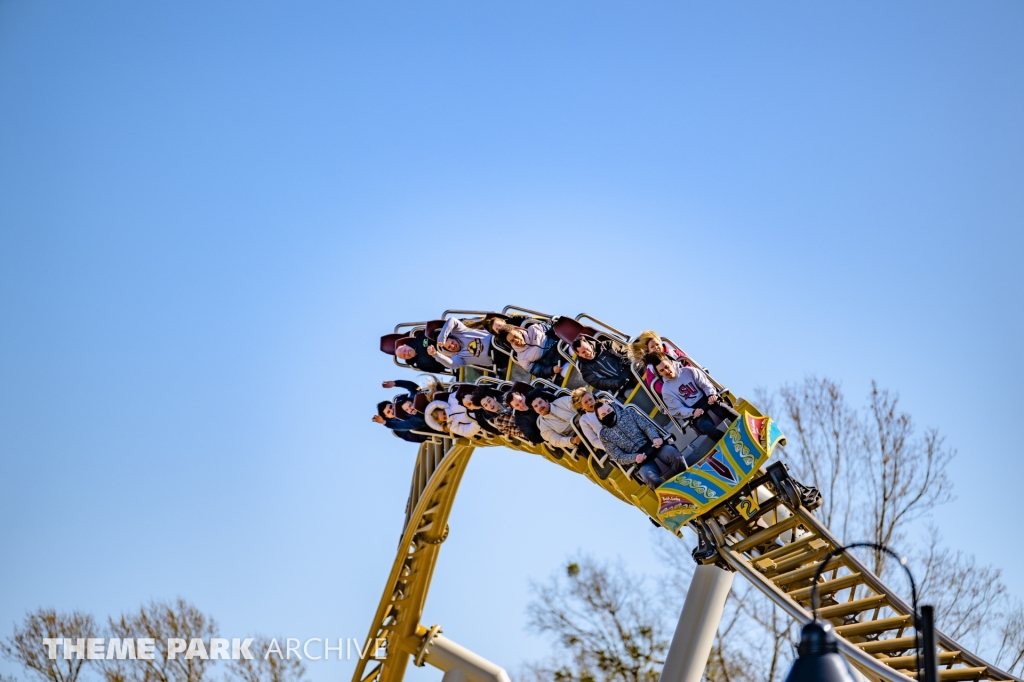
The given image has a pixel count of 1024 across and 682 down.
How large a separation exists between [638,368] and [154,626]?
14197mm

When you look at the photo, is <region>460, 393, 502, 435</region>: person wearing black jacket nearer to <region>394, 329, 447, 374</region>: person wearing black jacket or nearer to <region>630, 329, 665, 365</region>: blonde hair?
<region>394, 329, 447, 374</region>: person wearing black jacket

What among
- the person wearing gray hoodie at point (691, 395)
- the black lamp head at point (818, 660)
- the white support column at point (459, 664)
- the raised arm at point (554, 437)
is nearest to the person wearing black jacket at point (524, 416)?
the raised arm at point (554, 437)

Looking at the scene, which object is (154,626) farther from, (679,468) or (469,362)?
(679,468)

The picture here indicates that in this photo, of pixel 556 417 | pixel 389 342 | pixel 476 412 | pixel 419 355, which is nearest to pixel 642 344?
pixel 556 417

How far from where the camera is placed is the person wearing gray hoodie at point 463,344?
973 cm

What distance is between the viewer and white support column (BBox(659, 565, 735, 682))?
26.1ft

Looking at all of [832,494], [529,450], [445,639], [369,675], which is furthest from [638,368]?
[832,494]

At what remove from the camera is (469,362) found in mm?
9812

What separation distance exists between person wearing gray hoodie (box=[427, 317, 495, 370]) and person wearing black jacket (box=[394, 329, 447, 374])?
31 cm

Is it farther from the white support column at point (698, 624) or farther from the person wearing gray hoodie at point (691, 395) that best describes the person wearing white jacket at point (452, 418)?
the white support column at point (698, 624)

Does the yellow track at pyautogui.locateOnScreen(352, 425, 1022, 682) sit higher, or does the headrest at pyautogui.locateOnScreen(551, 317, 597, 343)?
the headrest at pyautogui.locateOnScreen(551, 317, 597, 343)

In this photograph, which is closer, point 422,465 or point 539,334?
point 539,334

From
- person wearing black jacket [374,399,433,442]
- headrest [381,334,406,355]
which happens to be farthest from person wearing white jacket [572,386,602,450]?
headrest [381,334,406,355]

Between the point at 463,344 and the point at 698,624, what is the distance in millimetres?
3288
